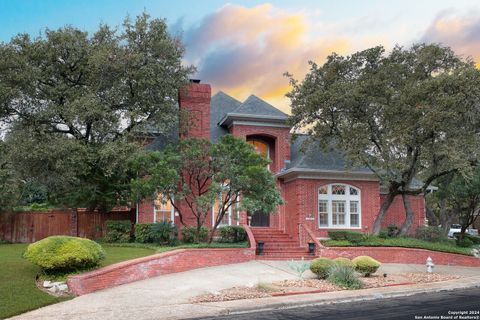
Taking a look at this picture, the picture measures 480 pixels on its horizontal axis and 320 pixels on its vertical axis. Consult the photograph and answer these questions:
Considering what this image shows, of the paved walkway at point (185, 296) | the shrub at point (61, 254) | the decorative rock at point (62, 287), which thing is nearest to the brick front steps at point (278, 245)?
the paved walkway at point (185, 296)

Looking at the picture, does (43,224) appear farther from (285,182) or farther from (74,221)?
(285,182)

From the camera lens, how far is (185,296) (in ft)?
41.1

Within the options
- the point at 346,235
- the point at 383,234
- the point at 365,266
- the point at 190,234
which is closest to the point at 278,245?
the point at 346,235

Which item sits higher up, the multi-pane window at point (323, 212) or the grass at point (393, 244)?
the multi-pane window at point (323, 212)

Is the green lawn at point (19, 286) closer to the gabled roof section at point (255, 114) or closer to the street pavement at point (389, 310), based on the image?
the street pavement at point (389, 310)

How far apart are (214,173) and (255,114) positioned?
6.98 metres

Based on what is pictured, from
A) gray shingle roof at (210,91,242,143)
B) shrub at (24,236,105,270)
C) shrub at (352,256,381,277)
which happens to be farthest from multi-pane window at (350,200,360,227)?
shrub at (24,236,105,270)

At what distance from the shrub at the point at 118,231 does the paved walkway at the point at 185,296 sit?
6773 mm

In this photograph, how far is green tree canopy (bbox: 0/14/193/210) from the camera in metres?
20.4

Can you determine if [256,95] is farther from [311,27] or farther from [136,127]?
[311,27]

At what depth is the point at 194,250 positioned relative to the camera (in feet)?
56.2

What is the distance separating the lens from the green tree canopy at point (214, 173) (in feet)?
57.7

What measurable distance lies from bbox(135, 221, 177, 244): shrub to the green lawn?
3447 millimetres

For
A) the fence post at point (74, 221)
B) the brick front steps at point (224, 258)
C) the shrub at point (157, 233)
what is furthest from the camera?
the fence post at point (74, 221)
